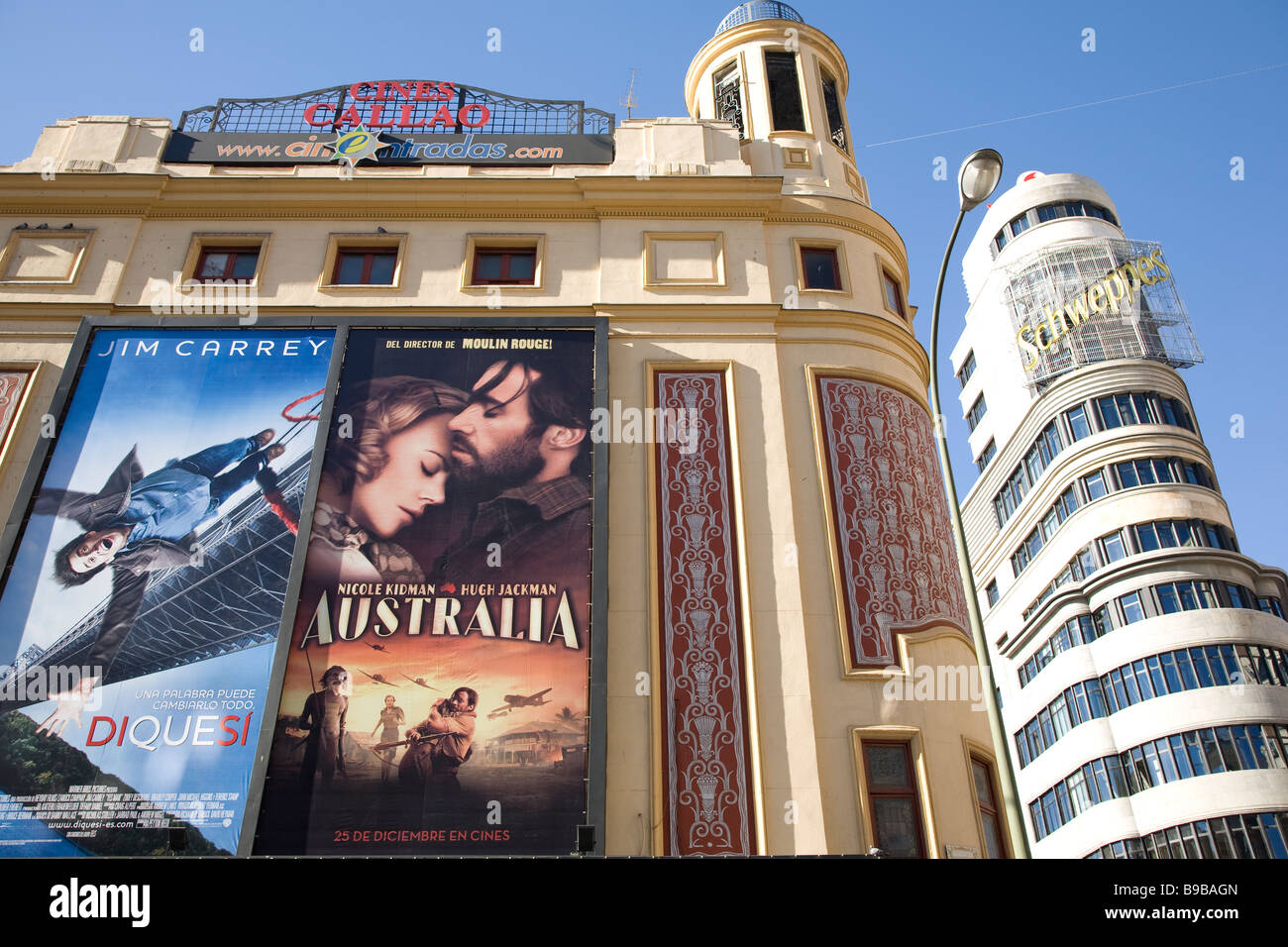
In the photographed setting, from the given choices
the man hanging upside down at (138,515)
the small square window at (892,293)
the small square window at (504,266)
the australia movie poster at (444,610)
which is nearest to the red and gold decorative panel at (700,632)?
the australia movie poster at (444,610)

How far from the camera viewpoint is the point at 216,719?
52.1 ft

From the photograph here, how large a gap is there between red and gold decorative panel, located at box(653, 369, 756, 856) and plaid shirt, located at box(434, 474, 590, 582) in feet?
5.03

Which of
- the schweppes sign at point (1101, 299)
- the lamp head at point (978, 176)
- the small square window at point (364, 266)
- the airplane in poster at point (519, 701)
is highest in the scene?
the schweppes sign at point (1101, 299)

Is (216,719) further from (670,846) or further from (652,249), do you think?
(652,249)

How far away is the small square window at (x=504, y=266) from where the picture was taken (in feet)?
71.4

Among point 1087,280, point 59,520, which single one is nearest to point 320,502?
point 59,520

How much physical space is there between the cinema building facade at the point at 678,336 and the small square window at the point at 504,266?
0.27ft

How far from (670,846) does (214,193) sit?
1690 cm

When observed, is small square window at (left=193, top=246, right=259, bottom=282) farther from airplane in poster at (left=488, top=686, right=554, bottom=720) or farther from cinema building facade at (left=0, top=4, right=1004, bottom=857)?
airplane in poster at (left=488, top=686, right=554, bottom=720)

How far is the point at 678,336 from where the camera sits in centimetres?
2056

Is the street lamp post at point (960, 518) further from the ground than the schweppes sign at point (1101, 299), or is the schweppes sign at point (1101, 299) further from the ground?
the schweppes sign at point (1101, 299)

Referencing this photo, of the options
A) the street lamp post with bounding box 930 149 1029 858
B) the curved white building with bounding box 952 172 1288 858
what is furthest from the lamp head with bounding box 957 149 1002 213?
the curved white building with bounding box 952 172 1288 858

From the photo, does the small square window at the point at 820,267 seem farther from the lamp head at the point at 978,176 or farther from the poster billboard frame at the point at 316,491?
the lamp head at the point at 978,176

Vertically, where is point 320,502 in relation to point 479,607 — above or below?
above
